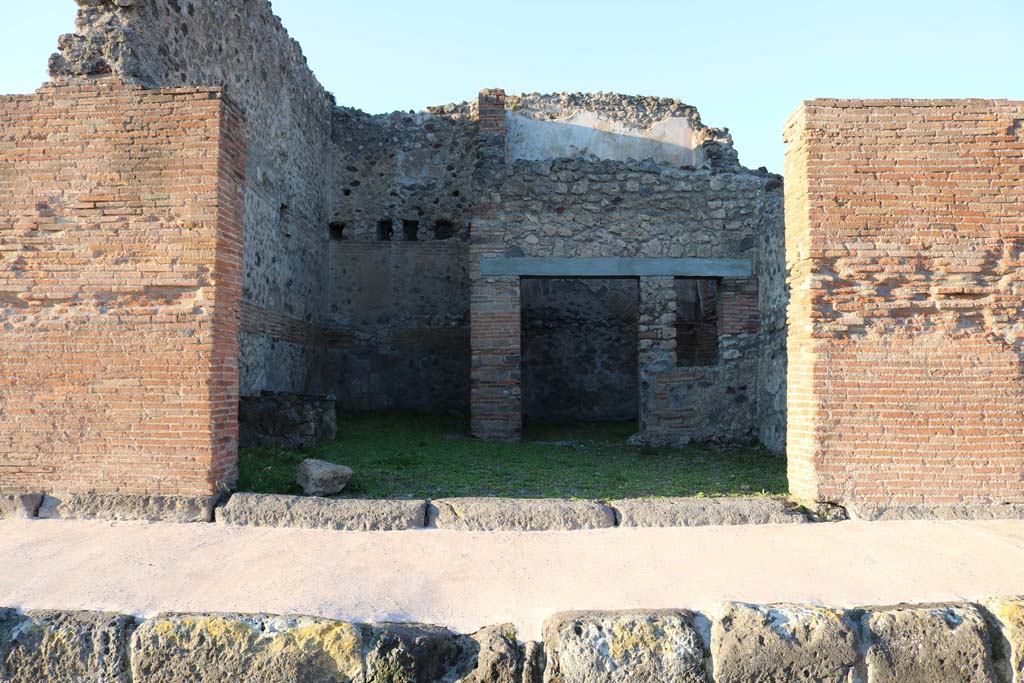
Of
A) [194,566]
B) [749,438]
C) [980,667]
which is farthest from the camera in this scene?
[749,438]

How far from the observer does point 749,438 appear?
8.76m

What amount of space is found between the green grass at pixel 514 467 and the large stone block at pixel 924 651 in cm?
227

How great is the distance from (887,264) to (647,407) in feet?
14.5

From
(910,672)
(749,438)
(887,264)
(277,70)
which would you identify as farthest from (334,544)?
(277,70)

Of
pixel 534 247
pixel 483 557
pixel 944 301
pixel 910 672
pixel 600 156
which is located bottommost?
pixel 910 672

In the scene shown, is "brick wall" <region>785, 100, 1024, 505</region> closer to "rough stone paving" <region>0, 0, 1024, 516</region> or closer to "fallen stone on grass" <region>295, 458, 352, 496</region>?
"rough stone paving" <region>0, 0, 1024, 516</region>

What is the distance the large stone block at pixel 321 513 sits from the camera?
432cm

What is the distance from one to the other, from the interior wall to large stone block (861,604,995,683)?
1002 cm

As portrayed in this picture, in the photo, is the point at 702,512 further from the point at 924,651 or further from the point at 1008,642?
the point at 1008,642

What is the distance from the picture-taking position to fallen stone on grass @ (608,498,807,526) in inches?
174

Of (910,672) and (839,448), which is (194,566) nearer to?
(910,672)

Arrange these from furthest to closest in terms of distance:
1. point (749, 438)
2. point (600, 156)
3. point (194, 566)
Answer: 1. point (600, 156)
2. point (749, 438)
3. point (194, 566)

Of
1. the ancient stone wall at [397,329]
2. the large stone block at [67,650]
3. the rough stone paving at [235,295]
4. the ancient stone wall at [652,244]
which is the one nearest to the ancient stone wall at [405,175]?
the ancient stone wall at [397,329]

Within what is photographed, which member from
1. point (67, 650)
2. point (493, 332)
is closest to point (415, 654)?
point (67, 650)
